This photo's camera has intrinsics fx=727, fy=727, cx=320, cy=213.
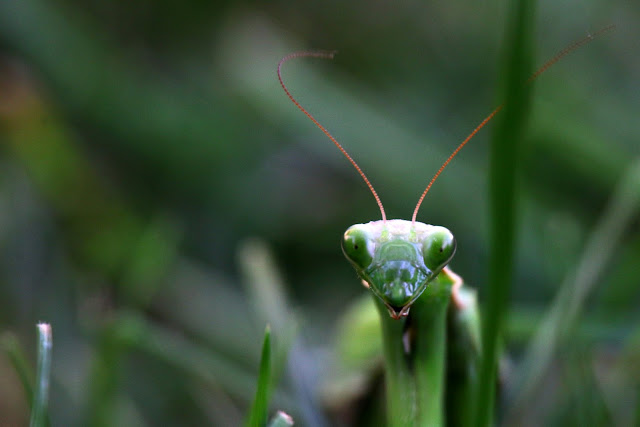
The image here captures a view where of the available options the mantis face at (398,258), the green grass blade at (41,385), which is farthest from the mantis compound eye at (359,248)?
the green grass blade at (41,385)

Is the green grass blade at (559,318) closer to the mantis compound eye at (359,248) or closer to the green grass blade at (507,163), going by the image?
the mantis compound eye at (359,248)

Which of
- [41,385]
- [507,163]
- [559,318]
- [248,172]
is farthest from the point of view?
[248,172]

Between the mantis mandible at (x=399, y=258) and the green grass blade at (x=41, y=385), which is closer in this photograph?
the green grass blade at (x=41, y=385)

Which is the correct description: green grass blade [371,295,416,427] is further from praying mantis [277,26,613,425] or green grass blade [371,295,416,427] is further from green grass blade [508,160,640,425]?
green grass blade [508,160,640,425]

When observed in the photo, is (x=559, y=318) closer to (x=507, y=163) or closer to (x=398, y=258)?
(x=398, y=258)

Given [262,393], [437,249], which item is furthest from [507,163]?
[262,393]

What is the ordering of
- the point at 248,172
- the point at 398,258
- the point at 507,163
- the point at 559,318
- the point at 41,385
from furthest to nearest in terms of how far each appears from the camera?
1. the point at 248,172
2. the point at 559,318
3. the point at 398,258
4. the point at 41,385
5. the point at 507,163
